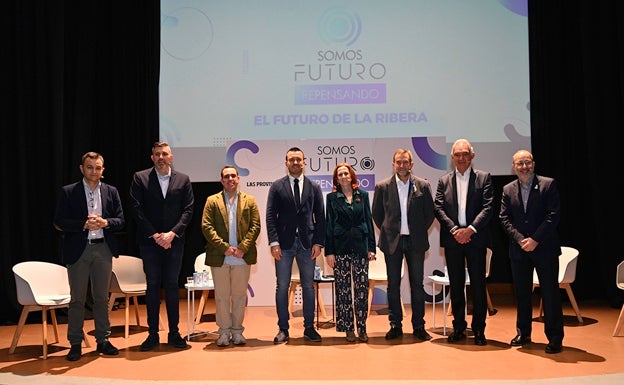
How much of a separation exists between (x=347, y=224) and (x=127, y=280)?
252 cm

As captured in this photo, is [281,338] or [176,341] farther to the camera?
[281,338]

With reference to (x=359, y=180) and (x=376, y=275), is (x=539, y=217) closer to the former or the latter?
(x=376, y=275)

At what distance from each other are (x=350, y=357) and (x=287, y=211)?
1335 mm

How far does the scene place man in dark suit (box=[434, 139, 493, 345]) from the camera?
4926mm

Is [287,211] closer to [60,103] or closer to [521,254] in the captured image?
[521,254]

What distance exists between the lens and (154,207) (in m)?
4.92

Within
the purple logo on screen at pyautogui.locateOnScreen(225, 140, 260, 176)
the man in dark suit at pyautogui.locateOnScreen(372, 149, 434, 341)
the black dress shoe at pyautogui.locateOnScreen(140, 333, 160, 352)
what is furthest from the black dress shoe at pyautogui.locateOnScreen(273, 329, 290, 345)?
the purple logo on screen at pyautogui.locateOnScreen(225, 140, 260, 176)

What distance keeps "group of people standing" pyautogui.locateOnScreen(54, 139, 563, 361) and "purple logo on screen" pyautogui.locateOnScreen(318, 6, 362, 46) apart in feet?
9.48

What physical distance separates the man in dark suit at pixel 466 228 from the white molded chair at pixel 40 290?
3129mm

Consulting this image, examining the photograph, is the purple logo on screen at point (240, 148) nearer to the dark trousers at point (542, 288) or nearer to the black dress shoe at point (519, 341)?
the dark trousers at point (542, 288)

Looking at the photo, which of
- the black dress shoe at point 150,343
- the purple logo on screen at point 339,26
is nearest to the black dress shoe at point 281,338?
the black dress shoe at point 150,343

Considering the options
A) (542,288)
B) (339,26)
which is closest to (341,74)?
(339,26)

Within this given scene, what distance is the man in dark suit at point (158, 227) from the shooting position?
4.89 m

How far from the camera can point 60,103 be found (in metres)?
6.91
